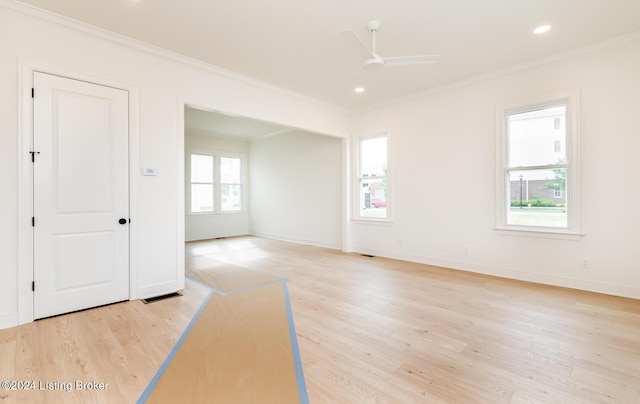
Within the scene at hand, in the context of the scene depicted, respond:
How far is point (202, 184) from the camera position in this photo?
8289 mm

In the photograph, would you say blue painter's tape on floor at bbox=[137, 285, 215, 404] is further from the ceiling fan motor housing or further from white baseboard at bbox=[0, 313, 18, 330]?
the ceiling fan motor housing

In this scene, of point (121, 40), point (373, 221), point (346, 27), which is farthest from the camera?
point (373, 221)

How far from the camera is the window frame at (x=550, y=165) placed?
379 centimetres

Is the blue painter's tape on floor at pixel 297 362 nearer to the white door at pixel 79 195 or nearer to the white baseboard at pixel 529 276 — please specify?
the white door at pixel 79 195

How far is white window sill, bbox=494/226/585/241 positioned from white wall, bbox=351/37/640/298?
65 mm

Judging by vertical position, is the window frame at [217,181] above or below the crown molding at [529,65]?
below

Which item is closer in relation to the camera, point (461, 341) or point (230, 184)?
point (461, 341)

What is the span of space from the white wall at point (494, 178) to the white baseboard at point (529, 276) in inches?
0.5

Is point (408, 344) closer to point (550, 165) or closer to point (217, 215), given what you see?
point (550, 165)

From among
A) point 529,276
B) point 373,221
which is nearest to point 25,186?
point 373,221

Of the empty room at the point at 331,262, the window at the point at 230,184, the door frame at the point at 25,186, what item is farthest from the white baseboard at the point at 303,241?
the door frame at the point at 25,186

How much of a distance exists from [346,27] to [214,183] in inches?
254

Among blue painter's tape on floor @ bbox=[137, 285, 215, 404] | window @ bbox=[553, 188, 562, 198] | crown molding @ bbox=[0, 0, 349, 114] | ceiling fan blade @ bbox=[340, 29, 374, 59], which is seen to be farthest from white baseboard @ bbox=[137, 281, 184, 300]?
window @ bbox=[553, 188, 562, 198]

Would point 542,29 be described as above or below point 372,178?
above
